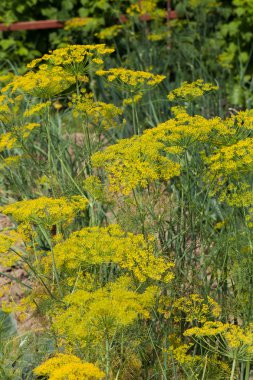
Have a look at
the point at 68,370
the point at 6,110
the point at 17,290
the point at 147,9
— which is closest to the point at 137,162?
the point at 6,110

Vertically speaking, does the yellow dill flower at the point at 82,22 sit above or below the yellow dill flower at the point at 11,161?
below

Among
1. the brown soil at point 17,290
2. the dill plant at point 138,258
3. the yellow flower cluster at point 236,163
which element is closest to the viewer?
the dill plant at point 138,258

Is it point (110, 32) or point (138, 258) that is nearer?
point (138, 258)

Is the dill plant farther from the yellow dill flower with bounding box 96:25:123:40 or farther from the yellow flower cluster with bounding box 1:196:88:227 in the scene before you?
the yellow dill flower with bounding box 96:25:123:40

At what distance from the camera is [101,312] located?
3.29 metres

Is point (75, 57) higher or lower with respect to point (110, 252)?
higher

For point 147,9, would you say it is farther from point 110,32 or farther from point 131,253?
point 131,253

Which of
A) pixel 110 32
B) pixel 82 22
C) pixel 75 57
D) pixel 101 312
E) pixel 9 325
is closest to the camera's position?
pixel 101 312

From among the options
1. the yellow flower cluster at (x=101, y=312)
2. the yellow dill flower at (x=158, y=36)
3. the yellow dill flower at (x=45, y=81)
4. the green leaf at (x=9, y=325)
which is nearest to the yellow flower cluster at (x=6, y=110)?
the yellow dill flower at (x=45, y=81)

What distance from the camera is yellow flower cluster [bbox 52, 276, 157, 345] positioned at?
10.7 feet

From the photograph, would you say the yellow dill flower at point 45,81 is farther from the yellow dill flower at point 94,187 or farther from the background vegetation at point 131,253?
the yellow dill flower at point 94,187

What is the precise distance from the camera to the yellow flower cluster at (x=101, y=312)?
3.28 m

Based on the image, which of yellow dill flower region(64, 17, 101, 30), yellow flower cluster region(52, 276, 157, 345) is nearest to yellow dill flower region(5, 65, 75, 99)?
yellow flower cluster region(52, 276, 157, 345)

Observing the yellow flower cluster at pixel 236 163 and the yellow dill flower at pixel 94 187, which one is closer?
the yellow flower cluster at pixel 236 163
